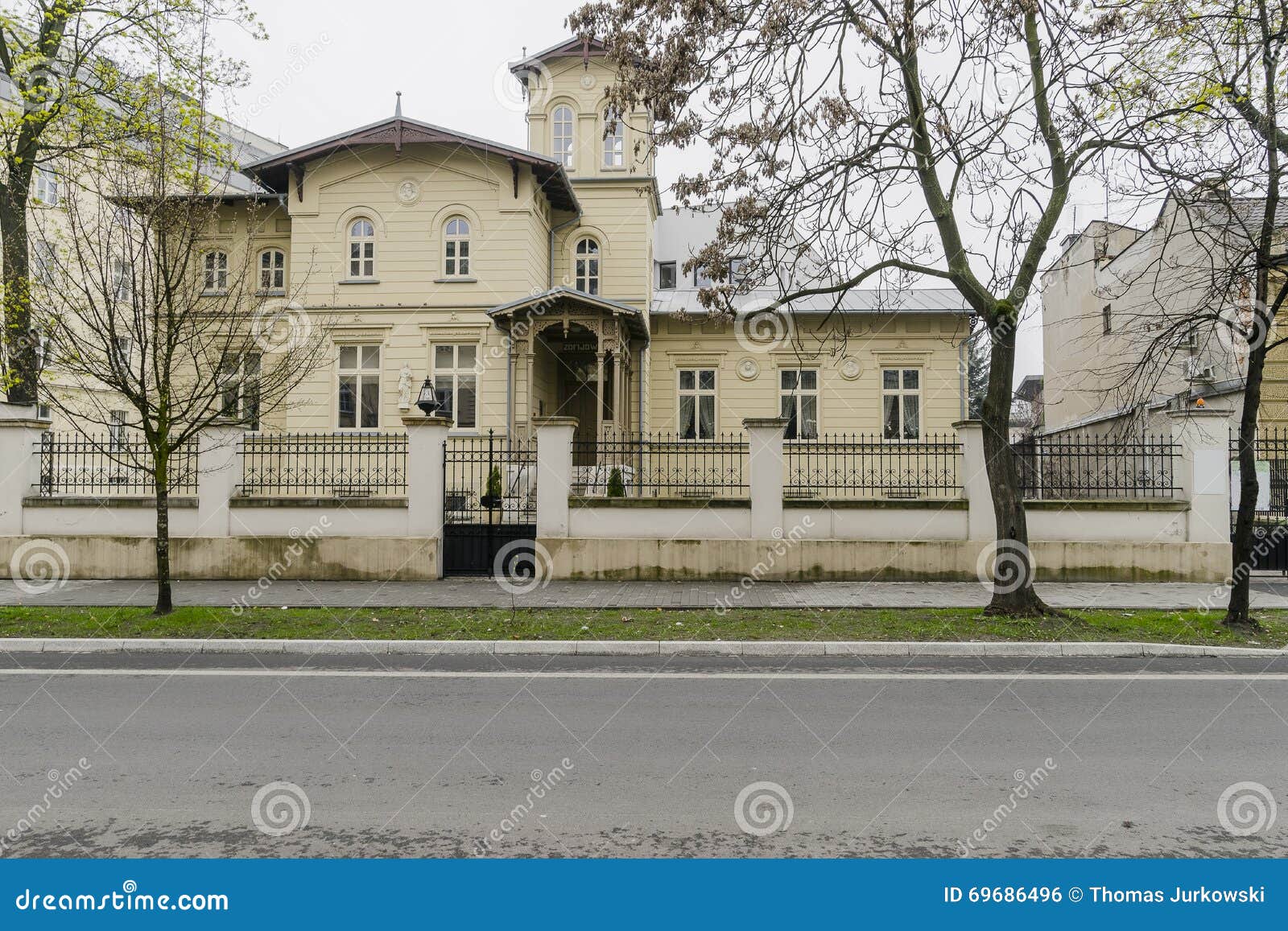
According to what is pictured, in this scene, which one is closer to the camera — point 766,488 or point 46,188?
point 766,488

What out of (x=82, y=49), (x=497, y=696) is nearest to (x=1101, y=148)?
(x=497, y=696)

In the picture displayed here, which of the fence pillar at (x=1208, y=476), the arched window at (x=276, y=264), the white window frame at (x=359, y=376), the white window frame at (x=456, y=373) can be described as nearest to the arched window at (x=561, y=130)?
the white window frame at (x=456, y=373)

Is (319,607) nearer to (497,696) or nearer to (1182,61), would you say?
(497,696)

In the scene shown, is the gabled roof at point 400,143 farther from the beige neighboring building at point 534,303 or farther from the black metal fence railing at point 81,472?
the black metal fence railing at point 81,472

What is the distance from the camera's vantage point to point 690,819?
4.53m

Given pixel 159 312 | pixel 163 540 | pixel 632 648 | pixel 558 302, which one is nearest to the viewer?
pixel 632 648

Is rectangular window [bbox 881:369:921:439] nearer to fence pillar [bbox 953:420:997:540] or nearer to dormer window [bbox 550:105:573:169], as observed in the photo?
dormer window [bbox 550:105:573:169]

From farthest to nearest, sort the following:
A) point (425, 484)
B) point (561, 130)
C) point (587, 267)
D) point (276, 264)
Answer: point (561, 130)
point (587, 267)
point (276, 264)
point (425, 484)

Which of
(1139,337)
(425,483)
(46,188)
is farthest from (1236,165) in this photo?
(46,188)

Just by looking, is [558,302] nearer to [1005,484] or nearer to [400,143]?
[400,143]

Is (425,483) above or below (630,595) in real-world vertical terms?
above

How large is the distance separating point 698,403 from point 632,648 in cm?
1779

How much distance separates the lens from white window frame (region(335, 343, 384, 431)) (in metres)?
23.1

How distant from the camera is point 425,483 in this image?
1459cm
